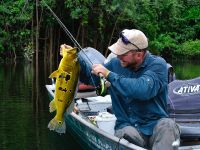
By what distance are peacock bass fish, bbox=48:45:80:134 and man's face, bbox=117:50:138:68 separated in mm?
712

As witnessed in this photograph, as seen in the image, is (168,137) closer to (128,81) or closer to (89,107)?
(128,81)

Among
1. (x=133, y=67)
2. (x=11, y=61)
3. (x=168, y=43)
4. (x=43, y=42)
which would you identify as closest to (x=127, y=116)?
(x=133, y=67)

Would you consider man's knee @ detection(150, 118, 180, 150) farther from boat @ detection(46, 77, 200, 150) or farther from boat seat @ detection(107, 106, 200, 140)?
boat seat @ detection(107, 106, 200, 140)

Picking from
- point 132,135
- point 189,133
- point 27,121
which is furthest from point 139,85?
point 27,121

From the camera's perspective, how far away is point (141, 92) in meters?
5.00

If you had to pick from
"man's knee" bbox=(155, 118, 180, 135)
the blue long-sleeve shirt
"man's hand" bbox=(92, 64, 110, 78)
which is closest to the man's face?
the blue long-sleeve shirt

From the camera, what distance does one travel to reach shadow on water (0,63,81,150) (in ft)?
29.2

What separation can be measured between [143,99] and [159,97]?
0.26 m

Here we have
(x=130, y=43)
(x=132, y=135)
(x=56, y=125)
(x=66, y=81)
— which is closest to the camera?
(x=130, y=43)

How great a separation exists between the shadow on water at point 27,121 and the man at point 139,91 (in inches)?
136

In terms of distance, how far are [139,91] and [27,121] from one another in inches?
240

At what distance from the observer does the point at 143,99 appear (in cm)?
507

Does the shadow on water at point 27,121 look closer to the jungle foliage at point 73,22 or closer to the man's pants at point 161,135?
the man's pants at point 161,135

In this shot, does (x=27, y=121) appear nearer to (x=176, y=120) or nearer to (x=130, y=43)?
(x=176, y=120)
